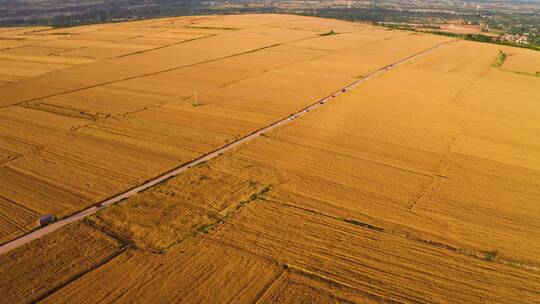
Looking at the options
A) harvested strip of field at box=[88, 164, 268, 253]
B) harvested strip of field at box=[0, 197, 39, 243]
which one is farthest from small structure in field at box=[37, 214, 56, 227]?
harvested strip of field at box=[88, 164, 268, 253]

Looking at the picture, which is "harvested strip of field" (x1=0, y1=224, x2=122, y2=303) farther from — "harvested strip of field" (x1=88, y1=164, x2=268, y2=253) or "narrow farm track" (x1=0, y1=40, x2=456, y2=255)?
"harvested strip of field" (x1=88, y1=164, x2=268, y2=253)

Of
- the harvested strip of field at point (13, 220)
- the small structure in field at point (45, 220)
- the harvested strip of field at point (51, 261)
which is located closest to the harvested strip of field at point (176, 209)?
the harvested strip of field at point (51, 261)

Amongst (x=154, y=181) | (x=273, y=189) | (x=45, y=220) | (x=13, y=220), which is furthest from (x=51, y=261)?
(x=273, y=189)

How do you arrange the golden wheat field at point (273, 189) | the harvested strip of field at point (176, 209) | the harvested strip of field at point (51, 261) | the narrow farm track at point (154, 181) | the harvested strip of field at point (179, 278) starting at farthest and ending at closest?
the harvested strip of field at point (176, 209), the narrow farm track at point (154, 181), the golden wheat field at point (273, 189), the harvested strip of field at point (51, 261), the harvested strip of field at point (179, 278)

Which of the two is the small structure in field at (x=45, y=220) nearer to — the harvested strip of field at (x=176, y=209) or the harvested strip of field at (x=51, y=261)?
the harvested strip of field at (x=51, y=261)

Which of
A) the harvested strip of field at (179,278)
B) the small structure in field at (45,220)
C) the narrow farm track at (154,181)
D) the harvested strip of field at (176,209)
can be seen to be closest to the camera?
the harvested strip of field at (179,278)

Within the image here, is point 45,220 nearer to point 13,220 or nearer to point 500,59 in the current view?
point 13,220

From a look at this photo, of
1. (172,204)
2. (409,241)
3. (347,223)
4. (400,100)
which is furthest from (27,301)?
(400,100)
